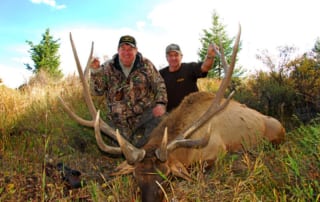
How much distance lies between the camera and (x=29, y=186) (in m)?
3.71

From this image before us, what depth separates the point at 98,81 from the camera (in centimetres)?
582

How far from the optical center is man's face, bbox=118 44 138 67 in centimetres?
563

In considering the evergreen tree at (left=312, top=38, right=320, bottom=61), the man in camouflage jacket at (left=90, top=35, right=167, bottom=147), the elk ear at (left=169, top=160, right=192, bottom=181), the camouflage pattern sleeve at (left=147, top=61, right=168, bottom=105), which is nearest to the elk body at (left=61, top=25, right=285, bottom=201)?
the elk ear at (left=169, top=160, right=192, bottom=181)

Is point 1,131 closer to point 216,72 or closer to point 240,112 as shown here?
point 240,112

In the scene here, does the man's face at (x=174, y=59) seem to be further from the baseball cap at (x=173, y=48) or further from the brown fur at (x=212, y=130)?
the brown fur at (x=212, y=130)

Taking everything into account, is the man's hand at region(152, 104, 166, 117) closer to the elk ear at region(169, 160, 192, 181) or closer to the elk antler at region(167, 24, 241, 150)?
the elk antler at region(167, 24, 241, 150)

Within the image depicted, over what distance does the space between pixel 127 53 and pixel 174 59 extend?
4.20 ft

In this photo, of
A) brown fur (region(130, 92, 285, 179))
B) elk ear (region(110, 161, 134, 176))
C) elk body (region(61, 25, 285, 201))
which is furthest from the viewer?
brown fur (region(130, 92, 285, 179))

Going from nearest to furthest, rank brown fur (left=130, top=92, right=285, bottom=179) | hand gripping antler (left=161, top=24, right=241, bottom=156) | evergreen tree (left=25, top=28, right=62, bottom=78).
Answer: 1. hand gripping antler (left=161, top=24, right=241, bottom=156)
2. brown fur (left=130, top=92, right=285, bottom=179)
3. evergreen tree (left=25, top=28, right=62, bottom=78)

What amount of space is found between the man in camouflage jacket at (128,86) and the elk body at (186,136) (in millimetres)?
Result: 1038

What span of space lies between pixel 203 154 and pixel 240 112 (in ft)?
5.16

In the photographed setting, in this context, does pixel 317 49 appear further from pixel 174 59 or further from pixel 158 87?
pixel 158 87

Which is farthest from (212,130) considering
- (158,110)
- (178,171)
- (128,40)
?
(128,40)

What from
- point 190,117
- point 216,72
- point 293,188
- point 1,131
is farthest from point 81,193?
point 216,72
